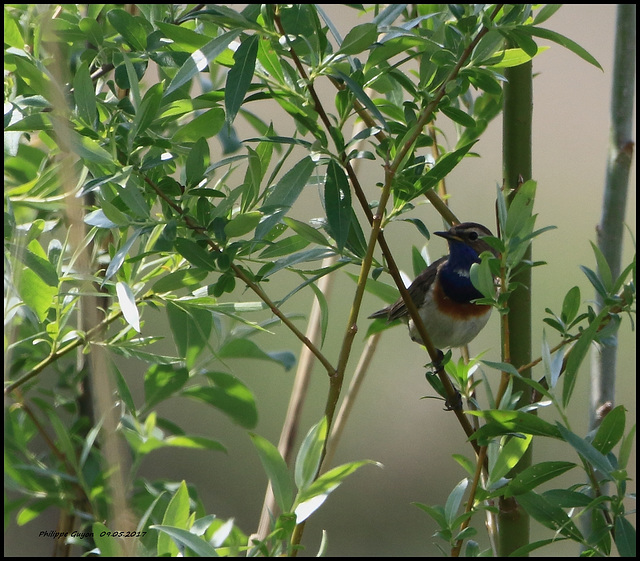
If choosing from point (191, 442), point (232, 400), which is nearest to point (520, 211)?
point (232, 400)

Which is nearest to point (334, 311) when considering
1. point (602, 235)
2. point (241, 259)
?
point (602, 235)

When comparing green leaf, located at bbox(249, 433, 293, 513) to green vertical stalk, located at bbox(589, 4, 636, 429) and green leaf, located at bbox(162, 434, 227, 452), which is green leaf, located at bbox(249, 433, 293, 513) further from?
green vertical stalk, located at bbox(589, 4, 636, 429)

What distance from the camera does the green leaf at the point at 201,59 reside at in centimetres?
117

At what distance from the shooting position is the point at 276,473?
1259mm

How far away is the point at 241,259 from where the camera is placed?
1369mm

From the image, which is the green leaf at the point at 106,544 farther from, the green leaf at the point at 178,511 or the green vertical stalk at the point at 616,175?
the green vertical stalk at the point at 616,175

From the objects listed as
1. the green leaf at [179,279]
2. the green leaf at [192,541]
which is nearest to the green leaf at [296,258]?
the green leaf at [179,279]

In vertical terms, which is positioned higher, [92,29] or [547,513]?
[92,29]

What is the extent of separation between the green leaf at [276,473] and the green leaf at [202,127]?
58cm

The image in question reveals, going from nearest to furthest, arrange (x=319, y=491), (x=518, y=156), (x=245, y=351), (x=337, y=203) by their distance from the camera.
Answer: (x=319, y=491) → (x=337, y=203) → (x=518, y=156) → (x=245, y=351)

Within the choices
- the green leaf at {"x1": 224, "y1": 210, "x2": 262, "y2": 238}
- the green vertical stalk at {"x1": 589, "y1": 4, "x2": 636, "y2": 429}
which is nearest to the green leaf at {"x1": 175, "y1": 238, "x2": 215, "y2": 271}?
the green leaf at {"x1": 224, "y1": 210, "x2": 262, "y2": 238}

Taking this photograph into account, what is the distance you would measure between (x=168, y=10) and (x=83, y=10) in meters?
0.29

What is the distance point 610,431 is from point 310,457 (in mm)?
516

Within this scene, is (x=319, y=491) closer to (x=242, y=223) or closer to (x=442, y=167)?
(x=242, y=223)
